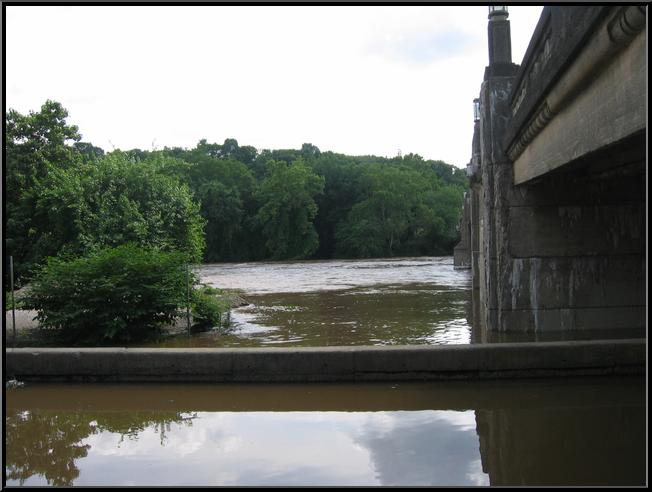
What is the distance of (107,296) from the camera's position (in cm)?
1121

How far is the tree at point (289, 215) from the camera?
86625 millimetres

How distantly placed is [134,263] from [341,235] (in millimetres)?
78968

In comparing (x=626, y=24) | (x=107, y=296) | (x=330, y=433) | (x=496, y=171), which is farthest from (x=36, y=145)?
(x=626, y=24)

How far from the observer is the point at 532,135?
955 cm

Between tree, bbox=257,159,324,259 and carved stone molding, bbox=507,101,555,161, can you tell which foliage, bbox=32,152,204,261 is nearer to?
carved stone molding, bbox=507,101,555,161

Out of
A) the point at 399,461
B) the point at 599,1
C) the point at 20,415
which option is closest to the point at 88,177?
the point at 20,415

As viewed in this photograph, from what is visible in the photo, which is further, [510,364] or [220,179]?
[220,179]

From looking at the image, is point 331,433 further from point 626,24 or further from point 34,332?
point 34,332

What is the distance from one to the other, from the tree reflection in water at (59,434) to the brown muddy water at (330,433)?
19mm

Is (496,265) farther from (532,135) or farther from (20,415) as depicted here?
(20,415)

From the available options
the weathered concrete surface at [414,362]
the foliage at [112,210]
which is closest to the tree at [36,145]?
the foliage at [112,210]

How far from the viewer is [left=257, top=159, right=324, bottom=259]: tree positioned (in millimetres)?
86625

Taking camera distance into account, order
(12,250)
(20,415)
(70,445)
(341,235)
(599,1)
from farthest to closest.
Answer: (341,235) → (12,250) → (20,415) → (70,445) → (599,1)

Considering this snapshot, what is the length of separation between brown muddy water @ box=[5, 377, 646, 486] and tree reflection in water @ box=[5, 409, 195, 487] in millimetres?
19
